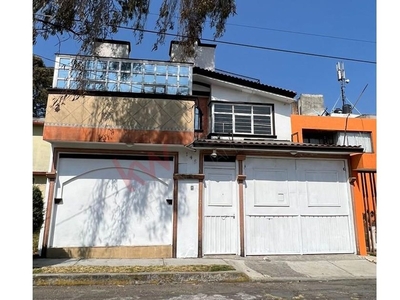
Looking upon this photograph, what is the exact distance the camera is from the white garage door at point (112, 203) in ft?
29.7

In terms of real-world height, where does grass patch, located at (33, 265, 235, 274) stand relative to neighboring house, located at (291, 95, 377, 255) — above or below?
below

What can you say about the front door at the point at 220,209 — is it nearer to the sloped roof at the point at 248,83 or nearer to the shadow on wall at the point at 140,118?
the shadow on wall at the point at 140,118

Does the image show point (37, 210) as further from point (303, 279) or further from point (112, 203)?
point (303, 279)

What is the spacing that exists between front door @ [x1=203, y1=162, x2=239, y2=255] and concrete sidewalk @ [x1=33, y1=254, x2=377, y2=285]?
0.39 meters

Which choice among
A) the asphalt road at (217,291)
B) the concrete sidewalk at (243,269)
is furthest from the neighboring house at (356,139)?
the asphalt road at (217,291)

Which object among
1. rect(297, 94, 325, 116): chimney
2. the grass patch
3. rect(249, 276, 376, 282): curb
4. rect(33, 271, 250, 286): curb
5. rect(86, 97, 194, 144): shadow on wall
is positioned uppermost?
rect(297, 94, 325, 116): chimney

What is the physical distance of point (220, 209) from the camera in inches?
373

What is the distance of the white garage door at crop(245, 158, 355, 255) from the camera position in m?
9.48

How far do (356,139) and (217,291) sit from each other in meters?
12.3

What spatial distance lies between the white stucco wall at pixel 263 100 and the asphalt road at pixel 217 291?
22.2ft

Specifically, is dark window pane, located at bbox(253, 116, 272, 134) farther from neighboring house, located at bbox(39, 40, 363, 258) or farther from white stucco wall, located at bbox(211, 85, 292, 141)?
neighboring house, located at bbox(39, 40, 363, 258)

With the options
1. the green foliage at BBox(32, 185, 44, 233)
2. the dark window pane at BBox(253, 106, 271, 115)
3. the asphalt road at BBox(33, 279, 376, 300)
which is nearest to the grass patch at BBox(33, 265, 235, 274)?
the asphalt road at BBox(33, 279, 376, 300)

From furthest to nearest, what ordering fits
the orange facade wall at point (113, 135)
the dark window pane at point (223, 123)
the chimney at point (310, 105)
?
1. the chimney at point (310, 105)
2. the dark window pane at point (223, 123)
3. the orange facade wall at point (113, 135)
